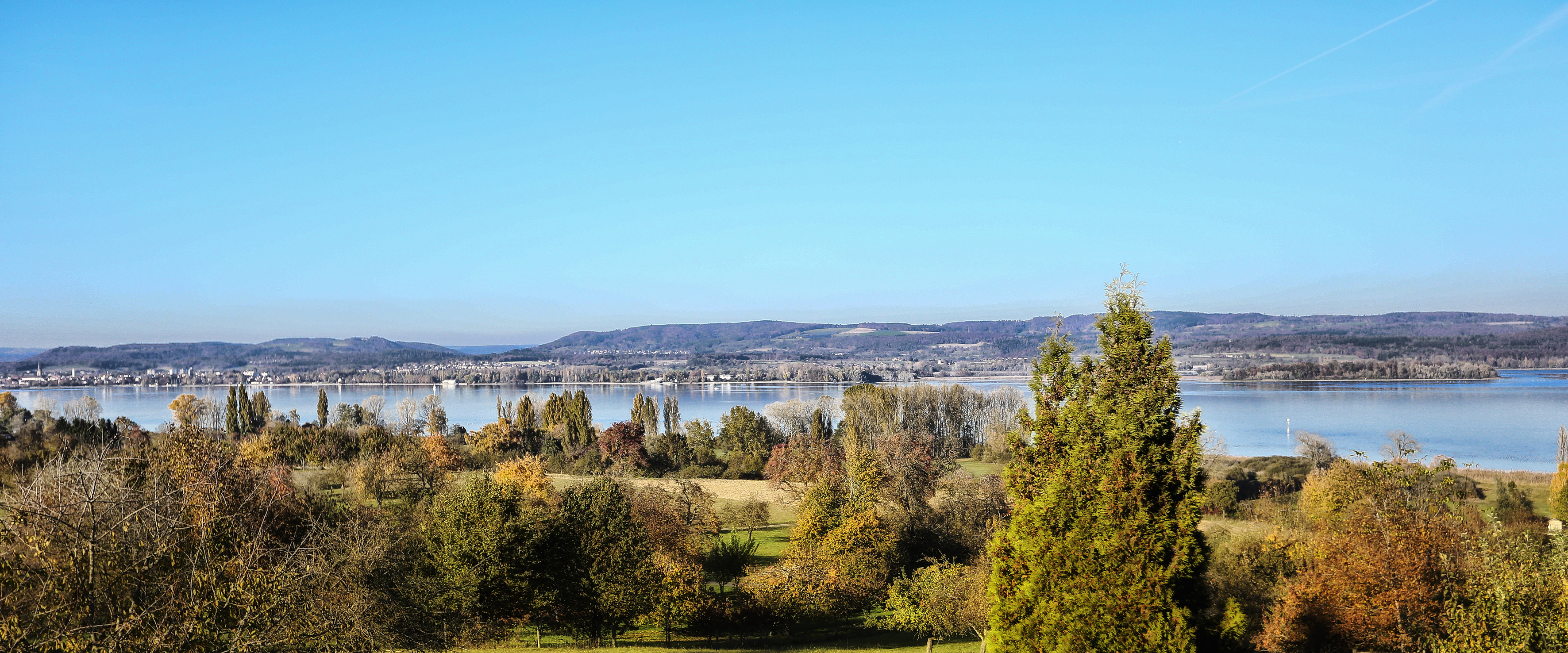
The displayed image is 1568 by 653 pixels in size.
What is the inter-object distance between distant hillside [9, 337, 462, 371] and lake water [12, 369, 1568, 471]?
33.9 metres

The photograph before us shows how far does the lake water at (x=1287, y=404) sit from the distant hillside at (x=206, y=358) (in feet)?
111

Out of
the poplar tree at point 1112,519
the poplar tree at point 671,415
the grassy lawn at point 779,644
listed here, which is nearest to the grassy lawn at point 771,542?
the grassy lawn at point 779,644

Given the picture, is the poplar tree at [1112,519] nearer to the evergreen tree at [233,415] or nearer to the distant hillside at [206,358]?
the evergreen tree at [233,415]

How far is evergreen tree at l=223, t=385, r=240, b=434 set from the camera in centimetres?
5609

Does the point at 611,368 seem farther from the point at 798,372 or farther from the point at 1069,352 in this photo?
the point at 1069,352

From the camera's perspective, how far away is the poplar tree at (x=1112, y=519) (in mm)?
8469

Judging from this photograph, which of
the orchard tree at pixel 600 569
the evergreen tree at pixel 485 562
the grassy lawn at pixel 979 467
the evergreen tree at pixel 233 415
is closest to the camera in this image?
the evergreen tree at pixel 485 562

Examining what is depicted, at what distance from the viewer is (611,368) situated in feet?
531

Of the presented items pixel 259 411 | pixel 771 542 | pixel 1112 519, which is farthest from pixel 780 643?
pixel 259 411

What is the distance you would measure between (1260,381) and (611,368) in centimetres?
10314

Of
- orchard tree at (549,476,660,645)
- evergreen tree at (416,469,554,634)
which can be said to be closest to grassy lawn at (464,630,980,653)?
orchard tree at (549,476,660,645)

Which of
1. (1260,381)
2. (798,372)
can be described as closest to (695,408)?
(798,372)

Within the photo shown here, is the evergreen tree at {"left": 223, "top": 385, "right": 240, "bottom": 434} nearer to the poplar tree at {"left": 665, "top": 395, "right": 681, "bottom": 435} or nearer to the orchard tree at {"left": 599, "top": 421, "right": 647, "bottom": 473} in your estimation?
the orchard tree at {"left": 599, "top": 421, "right": 647, "bottom": 473}

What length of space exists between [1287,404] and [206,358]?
182 metres
